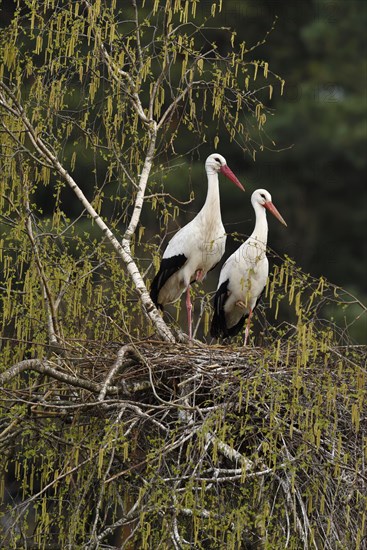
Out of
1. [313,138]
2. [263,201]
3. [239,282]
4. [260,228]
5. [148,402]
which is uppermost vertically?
[313,138]

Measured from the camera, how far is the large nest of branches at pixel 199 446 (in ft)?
20.4

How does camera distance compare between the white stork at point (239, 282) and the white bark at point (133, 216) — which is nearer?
the white bark at point (133, 216)

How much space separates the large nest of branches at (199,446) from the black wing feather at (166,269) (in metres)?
1.98

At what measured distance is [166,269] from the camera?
30.6 feet

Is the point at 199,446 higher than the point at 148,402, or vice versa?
the point at 199,446

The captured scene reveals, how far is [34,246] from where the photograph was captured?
7145 mm

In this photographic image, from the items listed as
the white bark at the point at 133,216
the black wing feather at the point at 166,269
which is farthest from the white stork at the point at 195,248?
the white bark at the point at 133,216

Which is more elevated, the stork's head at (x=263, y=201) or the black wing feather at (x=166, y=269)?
the stork's head at (x=263, y=201)

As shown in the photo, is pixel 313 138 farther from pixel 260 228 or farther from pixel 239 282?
pixel 239 282

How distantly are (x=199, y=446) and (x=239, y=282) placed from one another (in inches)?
125

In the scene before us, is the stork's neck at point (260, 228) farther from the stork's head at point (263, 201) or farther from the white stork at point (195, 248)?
the white stork at point (195, 248)

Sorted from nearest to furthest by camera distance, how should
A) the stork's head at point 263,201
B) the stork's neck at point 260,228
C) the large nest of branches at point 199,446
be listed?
the large nest of branches at point 199,446, the stork's neck at point 260,228, the stork's head at point 263,201

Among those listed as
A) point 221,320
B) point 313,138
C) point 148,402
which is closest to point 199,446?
point 148,402

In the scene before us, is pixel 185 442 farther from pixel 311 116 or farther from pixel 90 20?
pixel 311 116
